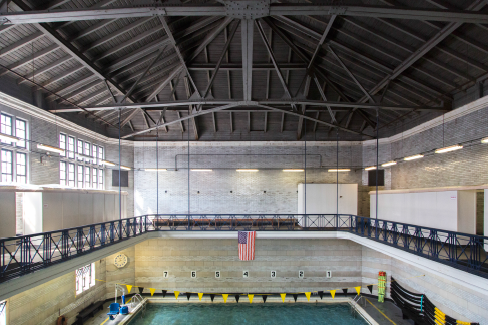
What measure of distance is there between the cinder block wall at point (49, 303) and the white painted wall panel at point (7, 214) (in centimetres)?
300

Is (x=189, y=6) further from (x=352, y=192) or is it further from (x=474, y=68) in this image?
(x=352, y=192)

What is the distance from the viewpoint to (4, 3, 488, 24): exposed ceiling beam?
727 cm

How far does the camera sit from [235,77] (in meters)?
16.6

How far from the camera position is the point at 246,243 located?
48.7 feet

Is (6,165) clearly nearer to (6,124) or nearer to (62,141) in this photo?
(6,124)

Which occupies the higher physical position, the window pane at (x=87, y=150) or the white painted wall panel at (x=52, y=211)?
the window pane at (x=87, y=150)

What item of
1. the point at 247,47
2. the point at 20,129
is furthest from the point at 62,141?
the point at 247,47

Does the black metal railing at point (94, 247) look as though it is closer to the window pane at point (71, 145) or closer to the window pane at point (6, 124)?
the window pane at point (6, 124)

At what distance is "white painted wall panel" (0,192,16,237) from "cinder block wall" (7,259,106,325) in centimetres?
300

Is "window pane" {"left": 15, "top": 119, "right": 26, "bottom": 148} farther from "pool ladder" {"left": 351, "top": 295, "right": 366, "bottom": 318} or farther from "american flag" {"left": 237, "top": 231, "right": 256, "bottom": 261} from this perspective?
"pool ladder" {"left": 351, "top": 295, "right": 366, "bottom": 318}

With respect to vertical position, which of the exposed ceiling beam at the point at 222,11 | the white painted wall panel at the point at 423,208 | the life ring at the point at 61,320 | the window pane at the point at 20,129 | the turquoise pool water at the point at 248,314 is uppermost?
the exposed ceiling beam at the point at 222,11

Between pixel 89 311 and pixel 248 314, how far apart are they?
7922mm

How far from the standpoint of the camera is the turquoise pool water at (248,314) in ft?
44.4

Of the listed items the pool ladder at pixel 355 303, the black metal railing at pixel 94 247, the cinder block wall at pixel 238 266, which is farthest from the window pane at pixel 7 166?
the pool ladder at pixel 355 303
